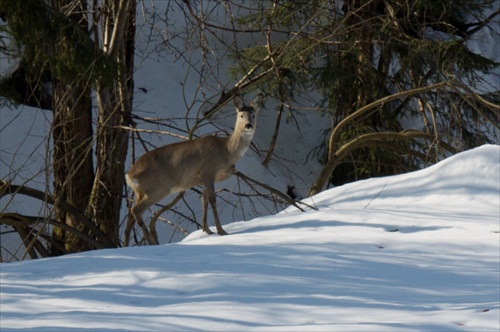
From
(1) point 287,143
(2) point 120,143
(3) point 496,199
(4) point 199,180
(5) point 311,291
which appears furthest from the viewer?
(1) point 287,143

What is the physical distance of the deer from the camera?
972 centimetres

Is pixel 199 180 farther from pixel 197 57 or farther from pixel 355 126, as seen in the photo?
pixel 197 57

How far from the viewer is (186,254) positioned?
6855 mm

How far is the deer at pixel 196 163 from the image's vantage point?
972 cm

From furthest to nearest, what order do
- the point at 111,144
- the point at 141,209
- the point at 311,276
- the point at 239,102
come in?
the point at 111,144 → the point at 141,209 → the point at 239,102 → the point at 311,276

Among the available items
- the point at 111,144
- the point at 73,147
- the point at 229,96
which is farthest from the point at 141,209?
the point at 229,96

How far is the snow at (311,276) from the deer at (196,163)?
3.53 ft

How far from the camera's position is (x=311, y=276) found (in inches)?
230

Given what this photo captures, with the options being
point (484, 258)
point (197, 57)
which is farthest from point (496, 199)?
point (197, 57)

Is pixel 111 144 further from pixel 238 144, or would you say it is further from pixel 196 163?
pixel 238 144

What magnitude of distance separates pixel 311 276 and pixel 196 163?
4.01 metres

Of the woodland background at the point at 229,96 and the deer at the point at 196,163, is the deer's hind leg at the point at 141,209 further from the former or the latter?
the woodland background at the point at 229,96

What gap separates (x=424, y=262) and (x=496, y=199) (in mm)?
2191

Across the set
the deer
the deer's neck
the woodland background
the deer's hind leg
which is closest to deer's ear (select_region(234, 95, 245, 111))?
the deer
